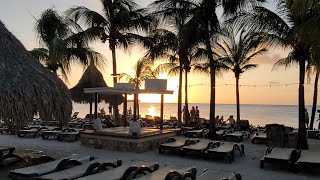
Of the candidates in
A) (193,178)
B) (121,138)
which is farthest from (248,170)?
(121,138)

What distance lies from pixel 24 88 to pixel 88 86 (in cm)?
1064

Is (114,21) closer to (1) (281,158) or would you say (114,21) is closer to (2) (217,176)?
(1) (281,158)

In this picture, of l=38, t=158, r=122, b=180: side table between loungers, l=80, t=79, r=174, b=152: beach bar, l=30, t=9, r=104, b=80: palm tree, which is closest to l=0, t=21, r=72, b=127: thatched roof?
l=38, t=158, r=122, b=180: side table between loungers

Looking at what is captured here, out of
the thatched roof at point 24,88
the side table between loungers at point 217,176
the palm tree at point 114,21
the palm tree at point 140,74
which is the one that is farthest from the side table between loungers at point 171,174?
the palm tree at point 140,74

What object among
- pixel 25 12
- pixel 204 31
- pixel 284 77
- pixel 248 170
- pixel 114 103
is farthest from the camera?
pixel 284 77

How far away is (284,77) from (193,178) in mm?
26478

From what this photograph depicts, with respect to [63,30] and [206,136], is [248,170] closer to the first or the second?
[206,136]

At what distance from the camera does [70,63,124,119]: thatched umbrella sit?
18.4m

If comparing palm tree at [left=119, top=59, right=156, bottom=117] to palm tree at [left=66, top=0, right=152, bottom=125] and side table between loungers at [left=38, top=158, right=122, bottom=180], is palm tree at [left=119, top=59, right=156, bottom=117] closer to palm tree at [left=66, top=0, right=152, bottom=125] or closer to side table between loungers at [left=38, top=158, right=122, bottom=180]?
palm tree at [left=66, top=0, right=152, bottom=125]

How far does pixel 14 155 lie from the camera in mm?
8070

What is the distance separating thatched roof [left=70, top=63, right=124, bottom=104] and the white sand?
434 centimetres

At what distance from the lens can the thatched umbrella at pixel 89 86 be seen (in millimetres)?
18359

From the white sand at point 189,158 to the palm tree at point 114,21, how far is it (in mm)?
5472

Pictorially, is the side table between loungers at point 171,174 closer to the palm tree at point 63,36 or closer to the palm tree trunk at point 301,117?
the palm tree trunk at point 301,117
